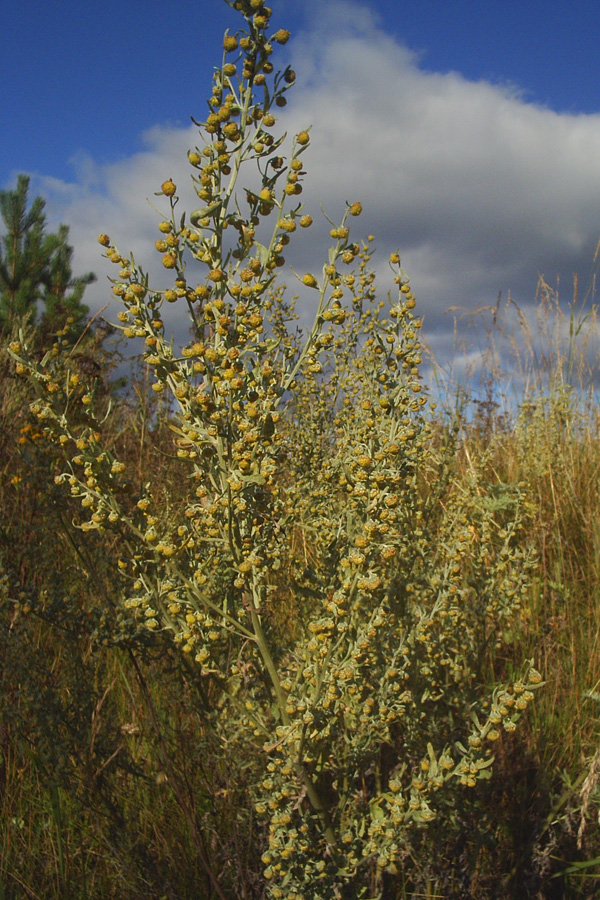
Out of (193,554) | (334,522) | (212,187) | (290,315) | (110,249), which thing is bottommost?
(193,554)

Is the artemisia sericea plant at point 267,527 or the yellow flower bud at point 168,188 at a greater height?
the yellow flower bud at point 168,188

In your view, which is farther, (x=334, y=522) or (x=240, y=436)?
(x=334, y=522)

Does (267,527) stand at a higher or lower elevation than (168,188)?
lower

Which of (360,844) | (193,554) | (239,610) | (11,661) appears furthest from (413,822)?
(11,661)

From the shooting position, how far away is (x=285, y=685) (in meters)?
1.57

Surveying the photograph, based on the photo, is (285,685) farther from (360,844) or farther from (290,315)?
(290,315)

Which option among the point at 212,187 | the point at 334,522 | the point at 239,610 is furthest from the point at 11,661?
the point at 212,187

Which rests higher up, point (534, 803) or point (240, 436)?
point (240, 436)

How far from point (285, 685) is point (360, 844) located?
633 millimetres

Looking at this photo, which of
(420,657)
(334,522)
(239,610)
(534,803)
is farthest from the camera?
(534,803)

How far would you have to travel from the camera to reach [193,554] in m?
1.64

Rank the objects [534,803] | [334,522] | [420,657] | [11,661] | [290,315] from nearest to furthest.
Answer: [334,522]
[11,661]
[420,657]
[534,803]
[290,315]

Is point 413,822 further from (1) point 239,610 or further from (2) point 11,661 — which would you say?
(2) point 11,661

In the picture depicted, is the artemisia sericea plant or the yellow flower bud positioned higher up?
the yellow flower bud
